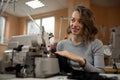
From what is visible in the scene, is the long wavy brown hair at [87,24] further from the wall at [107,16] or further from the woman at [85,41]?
the wall at [107,16]

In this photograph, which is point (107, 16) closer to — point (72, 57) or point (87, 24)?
point (87, 24)

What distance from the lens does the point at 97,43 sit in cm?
124

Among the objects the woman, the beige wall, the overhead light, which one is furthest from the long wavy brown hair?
the overhead light

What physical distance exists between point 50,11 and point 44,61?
466cm

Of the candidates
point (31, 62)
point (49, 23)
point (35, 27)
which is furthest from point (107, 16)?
point (31, 62)

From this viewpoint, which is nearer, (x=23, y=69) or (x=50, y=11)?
(x=23, y=69)

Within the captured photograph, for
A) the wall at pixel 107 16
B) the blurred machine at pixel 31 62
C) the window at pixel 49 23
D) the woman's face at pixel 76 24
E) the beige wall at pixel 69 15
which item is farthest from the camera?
the window at pixel 49 23

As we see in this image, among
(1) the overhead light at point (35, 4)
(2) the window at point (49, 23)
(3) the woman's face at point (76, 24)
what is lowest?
(3) the woman's face at point (76, 24)

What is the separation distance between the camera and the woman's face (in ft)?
3.87

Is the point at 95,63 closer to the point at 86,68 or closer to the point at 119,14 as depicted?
the point at 86,68

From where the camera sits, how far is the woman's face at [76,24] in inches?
46.4

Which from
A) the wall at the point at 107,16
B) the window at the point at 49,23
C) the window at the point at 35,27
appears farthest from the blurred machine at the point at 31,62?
the window at the point at 49,23

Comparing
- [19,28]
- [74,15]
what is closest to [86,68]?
[74,15]

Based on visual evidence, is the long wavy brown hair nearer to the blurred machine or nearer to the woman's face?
the woman's face
